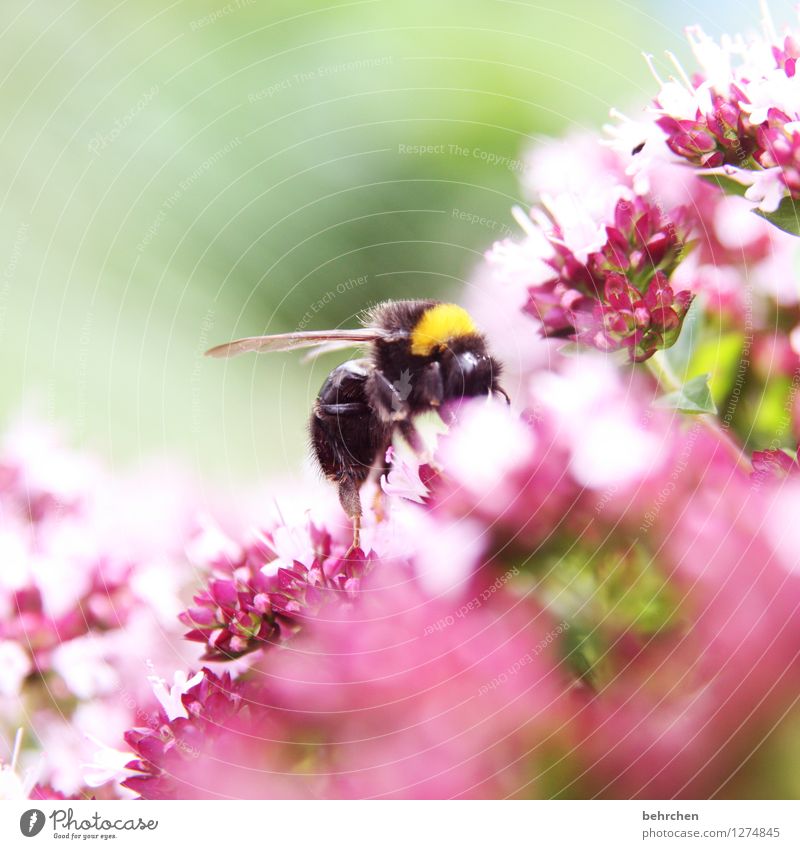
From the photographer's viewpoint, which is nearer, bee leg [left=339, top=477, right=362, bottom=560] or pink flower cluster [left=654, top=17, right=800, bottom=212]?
pink flower cluster [left=654, top=17, right=800, bottom=212]

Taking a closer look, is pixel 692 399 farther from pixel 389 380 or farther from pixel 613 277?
pixel 389 380

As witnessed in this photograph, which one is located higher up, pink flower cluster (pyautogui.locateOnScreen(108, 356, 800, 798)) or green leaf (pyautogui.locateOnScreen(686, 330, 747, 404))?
green leaf (pyautogui.locateOnScreen(686, 330, 747, 404))

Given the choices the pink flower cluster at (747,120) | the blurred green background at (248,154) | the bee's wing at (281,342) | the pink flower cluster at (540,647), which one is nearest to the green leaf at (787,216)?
the pink flower cluster at (747,120)

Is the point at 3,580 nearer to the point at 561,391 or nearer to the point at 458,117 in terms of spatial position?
the point at 561,391

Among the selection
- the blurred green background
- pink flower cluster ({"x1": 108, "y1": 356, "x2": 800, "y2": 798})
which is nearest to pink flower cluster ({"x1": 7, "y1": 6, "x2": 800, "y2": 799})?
pink flower cluster ({"x1": 108, "y1": 356, "x2": 800, "y2": 798})

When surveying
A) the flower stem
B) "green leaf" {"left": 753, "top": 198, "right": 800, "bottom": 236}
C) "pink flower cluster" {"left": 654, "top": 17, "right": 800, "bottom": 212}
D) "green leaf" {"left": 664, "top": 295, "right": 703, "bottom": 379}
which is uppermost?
"pink flower cluster" {"left": 654, "top": 17, "right": 800, "bottom": 212}

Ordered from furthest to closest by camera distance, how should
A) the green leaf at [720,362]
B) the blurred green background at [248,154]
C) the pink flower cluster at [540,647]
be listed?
1. the blurred green background at [248,154]
2. the green leaf at [720,362]
3. the pink flower cluster at [540,647]

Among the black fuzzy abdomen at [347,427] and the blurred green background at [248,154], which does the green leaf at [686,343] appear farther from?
the blurred green background at [248,154]

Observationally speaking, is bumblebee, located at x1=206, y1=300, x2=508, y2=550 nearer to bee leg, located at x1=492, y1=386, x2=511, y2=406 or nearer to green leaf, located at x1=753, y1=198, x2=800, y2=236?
bee leg, located at x1=492, y1=386, x2=511, y2=406

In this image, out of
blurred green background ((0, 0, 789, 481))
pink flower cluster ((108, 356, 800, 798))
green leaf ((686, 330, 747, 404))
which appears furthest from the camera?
blurred green background ((0, 0, 789, 481))
